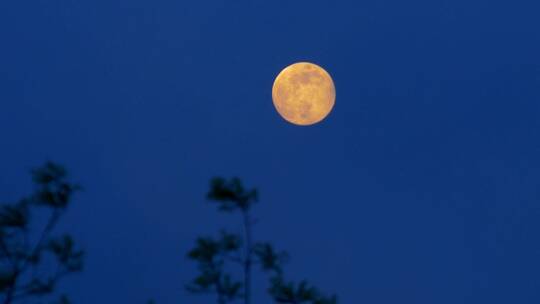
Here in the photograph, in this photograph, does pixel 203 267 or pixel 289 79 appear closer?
pixel 203 267

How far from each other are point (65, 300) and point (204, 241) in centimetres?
314

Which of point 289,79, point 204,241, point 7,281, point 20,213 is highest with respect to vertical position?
point 289,79

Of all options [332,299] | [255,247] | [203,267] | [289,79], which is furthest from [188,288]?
[289,79]

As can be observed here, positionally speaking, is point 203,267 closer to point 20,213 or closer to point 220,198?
point 220,198

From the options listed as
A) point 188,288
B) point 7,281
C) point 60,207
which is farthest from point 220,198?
point 7,281

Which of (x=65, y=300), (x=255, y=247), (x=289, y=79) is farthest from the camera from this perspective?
(x=289, y=79)

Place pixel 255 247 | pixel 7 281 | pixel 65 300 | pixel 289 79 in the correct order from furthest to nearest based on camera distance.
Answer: pixel 289 79 → pixel 255 247 → pixel 65 300 → pixel 7 281

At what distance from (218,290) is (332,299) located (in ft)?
8.47

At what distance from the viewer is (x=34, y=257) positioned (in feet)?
40.8

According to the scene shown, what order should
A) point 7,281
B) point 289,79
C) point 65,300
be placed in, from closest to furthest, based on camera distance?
point 7,281
point 65,300
point 289,79

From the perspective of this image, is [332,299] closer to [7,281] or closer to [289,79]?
[7,281]

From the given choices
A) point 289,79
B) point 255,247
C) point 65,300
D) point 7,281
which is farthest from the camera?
point 289,79

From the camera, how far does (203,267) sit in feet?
49.2

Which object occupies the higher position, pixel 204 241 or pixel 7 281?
pixel 204 241
